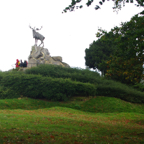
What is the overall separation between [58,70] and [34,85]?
5187 millimetres

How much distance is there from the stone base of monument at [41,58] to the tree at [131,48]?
17989mm

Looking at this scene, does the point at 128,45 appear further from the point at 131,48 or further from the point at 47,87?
the point at 47,87

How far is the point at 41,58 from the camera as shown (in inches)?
1235

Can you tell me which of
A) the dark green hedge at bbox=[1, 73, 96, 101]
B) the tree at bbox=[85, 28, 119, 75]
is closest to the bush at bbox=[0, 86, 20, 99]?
the dark green hedge at bbox=[1, 73, 96, 101]

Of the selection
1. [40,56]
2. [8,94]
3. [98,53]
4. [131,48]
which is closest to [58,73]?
[8,94]

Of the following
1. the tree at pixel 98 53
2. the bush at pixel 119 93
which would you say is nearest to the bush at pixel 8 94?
the bush at pixel 119 93

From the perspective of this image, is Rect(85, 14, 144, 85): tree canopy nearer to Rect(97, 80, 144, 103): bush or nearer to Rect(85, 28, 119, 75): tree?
Rect(97, 80, 144, 103): bush

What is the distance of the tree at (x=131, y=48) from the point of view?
9.49 meters

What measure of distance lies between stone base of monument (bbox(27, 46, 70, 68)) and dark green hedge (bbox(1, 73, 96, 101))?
9093 mm

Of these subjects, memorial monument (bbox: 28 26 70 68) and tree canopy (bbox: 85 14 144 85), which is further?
memorial monument (bbox: 28 26 70 68)

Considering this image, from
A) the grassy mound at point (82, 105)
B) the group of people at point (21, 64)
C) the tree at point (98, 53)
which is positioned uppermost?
the tree at point (98, 53)

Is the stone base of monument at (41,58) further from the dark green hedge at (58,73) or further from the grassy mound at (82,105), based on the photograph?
the grassy mound at (82,105)

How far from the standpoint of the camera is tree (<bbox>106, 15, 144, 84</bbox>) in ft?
31.1

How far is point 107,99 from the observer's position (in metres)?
21.2
